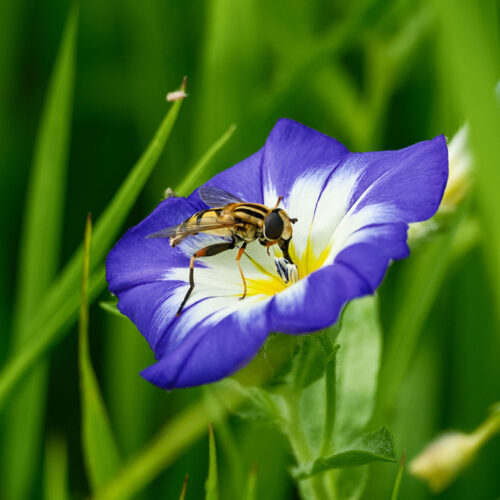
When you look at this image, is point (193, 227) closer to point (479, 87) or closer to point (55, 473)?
point (479, 87)

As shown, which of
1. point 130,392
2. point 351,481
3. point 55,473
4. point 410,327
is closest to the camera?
point 351,481

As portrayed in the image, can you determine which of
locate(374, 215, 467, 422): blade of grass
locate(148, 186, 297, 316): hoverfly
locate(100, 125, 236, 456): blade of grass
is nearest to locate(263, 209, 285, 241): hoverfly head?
locate(148, 186, 297, 316): hoverfly

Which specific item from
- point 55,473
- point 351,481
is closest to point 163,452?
point 55,473

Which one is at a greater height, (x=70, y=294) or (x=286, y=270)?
(x=286, y=270)

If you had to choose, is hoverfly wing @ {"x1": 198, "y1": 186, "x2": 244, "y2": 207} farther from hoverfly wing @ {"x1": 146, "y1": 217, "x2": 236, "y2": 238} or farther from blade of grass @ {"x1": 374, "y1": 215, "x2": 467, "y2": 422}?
blade of grass @ {"x1": 374, "y1": 215, "x2": 467, "y2": 422}

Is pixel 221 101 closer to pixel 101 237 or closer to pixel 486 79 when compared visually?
pixel 101 237

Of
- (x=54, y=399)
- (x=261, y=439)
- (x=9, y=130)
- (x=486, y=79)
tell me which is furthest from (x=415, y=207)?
(x=9, y=130)
